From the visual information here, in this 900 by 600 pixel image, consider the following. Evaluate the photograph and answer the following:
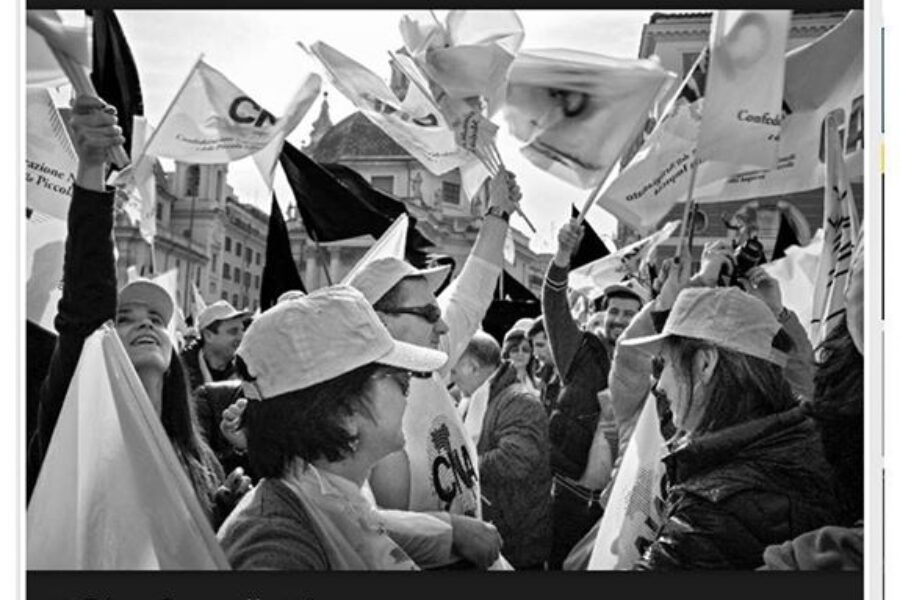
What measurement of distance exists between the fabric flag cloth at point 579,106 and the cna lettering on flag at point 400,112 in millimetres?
248

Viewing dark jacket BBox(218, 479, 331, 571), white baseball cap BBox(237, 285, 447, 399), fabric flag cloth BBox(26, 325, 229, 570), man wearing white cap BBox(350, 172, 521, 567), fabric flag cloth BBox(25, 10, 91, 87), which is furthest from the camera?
fabric flag cloth BBox(25, 10, 91, 87)

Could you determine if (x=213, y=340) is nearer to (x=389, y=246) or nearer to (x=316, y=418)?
(x=389, y=246)

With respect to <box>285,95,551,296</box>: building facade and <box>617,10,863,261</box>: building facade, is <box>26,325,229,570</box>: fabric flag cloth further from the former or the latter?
<box>617,10,863,261</box>: building facade

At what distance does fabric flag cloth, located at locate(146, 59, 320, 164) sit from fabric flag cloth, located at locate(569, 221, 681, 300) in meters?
1.13

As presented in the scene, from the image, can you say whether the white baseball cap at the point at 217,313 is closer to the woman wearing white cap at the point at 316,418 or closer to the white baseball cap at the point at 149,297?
the white baseball cap at the point at 149,297

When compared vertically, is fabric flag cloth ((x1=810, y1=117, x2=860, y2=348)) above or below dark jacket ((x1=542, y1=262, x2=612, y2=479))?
above

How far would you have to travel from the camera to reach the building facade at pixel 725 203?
4.12 meters

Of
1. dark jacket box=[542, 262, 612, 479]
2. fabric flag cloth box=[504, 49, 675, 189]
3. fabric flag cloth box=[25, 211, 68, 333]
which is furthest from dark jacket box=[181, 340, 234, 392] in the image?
fabric flag cloth box=[504, 49, 675, 189]

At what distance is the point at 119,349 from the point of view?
3934 mm

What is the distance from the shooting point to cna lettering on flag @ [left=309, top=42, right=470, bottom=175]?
4121 mm

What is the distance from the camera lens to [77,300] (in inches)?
155

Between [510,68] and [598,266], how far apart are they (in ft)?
2.48

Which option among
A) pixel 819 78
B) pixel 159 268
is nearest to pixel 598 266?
pixel 819 78

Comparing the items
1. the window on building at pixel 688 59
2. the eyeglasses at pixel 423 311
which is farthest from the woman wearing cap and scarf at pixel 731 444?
the window on building at pixel 688 59
